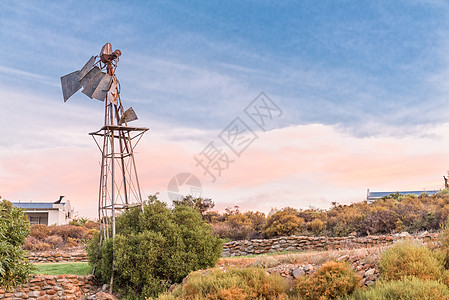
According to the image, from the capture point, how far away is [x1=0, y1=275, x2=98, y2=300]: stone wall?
36.4 feet

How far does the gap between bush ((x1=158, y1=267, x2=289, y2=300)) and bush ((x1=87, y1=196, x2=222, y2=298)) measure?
2086 mm

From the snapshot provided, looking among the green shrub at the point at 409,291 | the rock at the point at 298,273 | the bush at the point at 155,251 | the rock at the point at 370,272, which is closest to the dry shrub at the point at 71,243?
the bush at the point at 155,251

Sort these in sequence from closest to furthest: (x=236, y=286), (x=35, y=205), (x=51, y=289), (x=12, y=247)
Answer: (x=236, y=286)
(x=12, y=247)
(x=51, y=289)
(x=35, y=205)

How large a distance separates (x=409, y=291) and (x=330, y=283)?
54.6 inches

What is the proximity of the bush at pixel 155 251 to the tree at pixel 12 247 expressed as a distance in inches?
82.6

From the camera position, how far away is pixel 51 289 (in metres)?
11.2

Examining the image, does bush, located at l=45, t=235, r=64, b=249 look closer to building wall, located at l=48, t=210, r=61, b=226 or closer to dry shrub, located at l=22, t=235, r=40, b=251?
dry shrub, located at l=22, t=235, r=40, b=251

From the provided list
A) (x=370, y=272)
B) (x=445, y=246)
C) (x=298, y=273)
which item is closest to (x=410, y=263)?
(x=370, y=272)

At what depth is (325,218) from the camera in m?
20.5

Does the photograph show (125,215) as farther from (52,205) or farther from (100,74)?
(52,205)

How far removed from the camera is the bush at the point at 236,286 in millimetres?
7906

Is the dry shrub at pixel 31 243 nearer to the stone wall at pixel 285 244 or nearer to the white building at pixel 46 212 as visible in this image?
the stone wall at pixel 285 244

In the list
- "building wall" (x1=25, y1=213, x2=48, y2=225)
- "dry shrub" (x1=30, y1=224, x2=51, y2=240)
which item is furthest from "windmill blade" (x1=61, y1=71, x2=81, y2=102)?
"building wall" (x1=25, y1=213, x2=48, y2=225)

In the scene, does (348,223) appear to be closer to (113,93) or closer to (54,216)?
(113,93)
